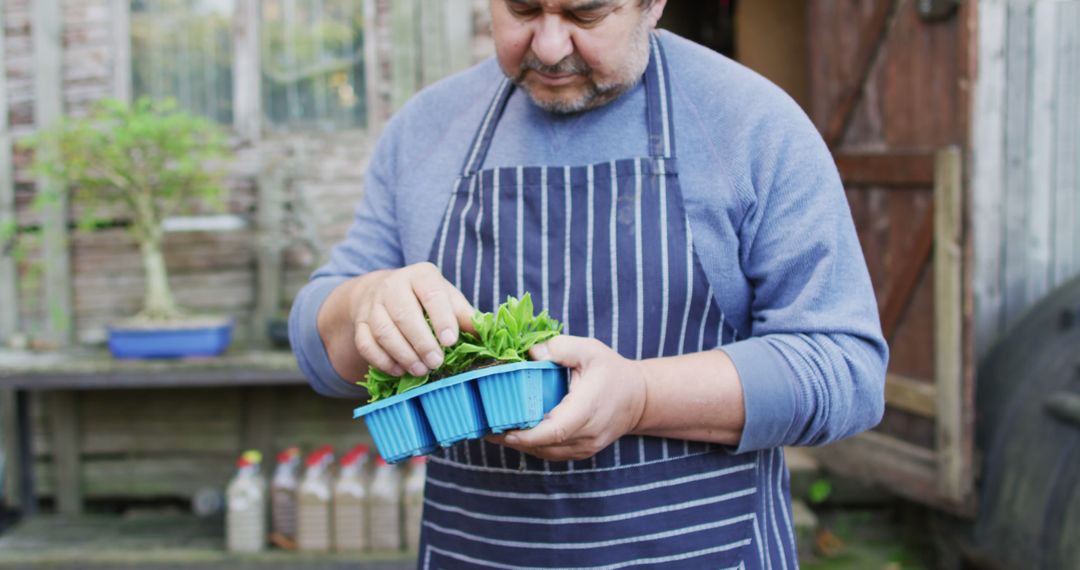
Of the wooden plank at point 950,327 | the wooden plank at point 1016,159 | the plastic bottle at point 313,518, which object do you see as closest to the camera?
the wooden plank at point 950,327

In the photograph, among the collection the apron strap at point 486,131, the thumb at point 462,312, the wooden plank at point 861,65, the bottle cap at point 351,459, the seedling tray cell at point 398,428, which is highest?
the wooden plank at point 861,65

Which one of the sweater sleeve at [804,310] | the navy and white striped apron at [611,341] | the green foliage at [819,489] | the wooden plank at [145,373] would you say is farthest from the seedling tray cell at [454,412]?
the green foliage at [819,489]

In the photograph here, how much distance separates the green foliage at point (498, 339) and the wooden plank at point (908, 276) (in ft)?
9.27

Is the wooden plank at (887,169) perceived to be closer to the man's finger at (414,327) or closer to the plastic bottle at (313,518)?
the plastic bottle at (313,518)

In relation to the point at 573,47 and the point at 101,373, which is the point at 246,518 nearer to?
the point at 101,373

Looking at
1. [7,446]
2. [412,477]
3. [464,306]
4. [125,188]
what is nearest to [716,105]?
[464,306]

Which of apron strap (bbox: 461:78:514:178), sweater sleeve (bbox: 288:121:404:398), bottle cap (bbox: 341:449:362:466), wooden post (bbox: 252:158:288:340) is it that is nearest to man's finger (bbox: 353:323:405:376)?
sweater sleeve (bbox: 288:121:404:398)

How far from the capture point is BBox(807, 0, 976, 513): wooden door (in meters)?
3.67

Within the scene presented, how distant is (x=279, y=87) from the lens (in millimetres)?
4414

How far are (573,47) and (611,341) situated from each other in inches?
16.9

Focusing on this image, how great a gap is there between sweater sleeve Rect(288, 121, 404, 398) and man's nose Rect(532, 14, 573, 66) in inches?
14.9

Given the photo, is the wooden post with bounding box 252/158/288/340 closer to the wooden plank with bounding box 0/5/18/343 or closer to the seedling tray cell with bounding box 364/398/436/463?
the wooden plank with bounding box 0/5/18/343

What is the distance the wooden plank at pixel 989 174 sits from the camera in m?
4.15

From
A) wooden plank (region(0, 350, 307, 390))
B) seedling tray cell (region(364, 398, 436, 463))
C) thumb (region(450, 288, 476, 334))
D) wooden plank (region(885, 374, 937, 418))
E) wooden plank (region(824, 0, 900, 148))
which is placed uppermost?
wooden plank (region(824, 0, 900, 148))
